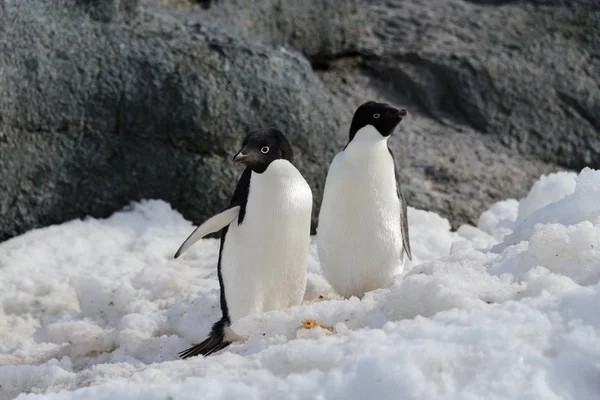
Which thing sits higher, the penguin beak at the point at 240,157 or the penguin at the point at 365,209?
the penguin beak at the point at 240,157

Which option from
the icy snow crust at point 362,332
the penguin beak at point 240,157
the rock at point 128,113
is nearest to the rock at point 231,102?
the rock at point 128,113

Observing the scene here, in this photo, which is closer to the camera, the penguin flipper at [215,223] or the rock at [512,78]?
the penguin flipper at [215,223]

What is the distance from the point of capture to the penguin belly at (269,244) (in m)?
3.63

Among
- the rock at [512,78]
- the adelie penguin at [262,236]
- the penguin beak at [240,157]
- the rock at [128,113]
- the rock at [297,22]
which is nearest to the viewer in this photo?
the penguin beak at [240,157]

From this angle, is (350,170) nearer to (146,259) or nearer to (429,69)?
(146,259)

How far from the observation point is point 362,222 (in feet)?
12.7

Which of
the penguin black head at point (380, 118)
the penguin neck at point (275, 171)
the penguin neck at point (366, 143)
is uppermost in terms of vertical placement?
the penguin black head at point (380, 118)

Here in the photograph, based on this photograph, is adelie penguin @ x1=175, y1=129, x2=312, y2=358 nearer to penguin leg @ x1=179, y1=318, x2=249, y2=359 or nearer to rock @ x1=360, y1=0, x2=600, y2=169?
penguin leg @ x1=179, y1=318, x2=249, y2=359

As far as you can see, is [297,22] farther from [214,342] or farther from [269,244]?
[214,342]

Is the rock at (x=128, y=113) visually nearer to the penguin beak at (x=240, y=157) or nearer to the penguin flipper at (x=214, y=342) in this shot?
the penguin flipper at (x=214, y=342)

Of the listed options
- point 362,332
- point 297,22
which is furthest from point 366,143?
point 297,22

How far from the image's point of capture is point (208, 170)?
5574 millimetres

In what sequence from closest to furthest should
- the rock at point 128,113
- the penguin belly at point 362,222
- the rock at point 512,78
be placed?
the penguin belly at point 362,222 < the rock at point 128,113 < the rock at point 512,78

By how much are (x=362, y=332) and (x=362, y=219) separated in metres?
1.34
